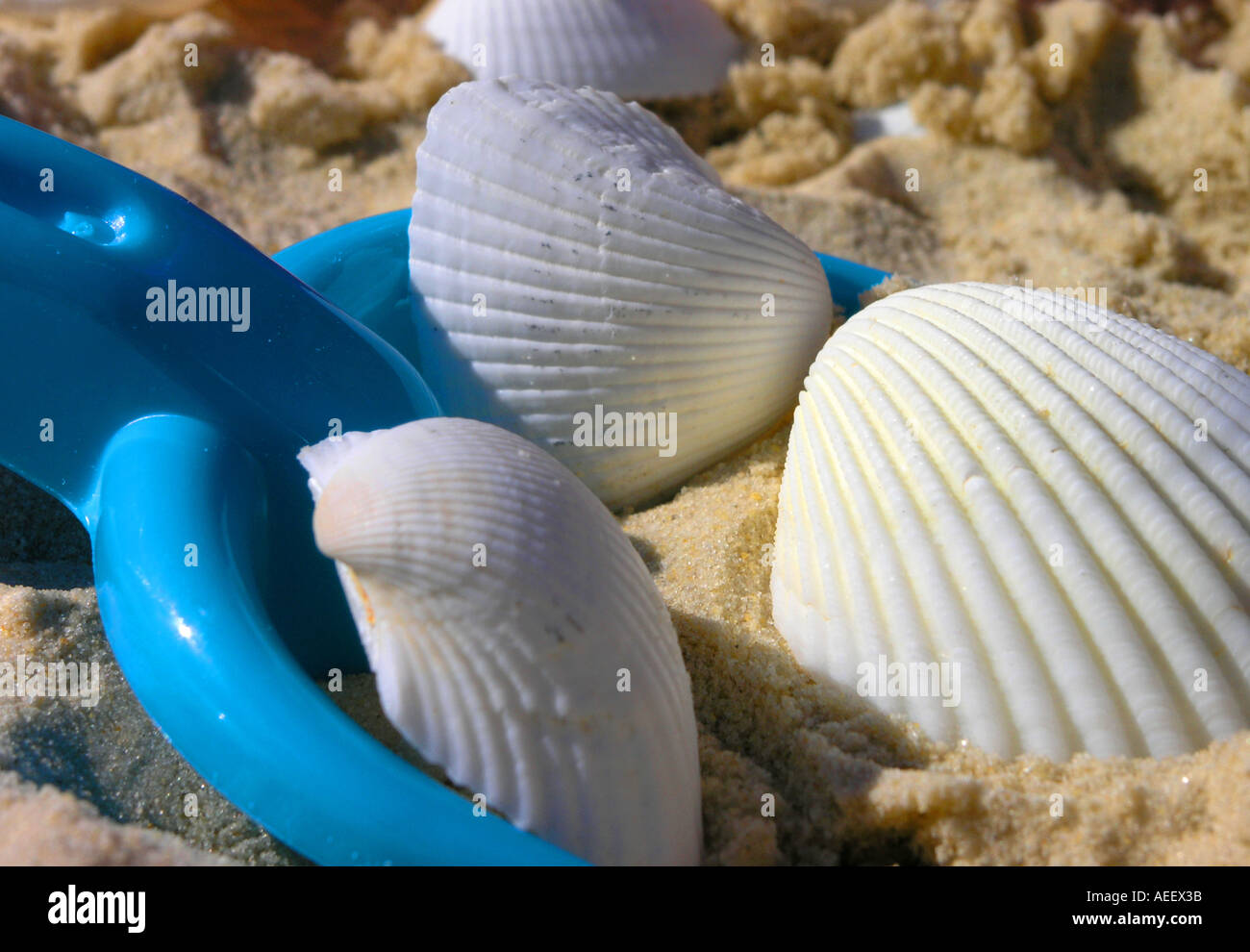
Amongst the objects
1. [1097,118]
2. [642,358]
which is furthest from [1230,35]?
[642,358]

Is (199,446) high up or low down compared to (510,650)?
up

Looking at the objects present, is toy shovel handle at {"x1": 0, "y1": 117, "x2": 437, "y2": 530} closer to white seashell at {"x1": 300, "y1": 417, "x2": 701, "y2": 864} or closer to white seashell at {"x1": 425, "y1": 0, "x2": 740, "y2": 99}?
white seashell at {"x1": 300, "y1": 417, "x2": 701, "y2": 864}

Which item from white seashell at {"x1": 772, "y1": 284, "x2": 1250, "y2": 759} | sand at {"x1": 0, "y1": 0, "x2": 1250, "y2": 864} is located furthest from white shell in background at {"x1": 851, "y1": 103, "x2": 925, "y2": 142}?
white seashell at {"x1": 772, "y1": 284, "x2": 1250, "y2": 759}

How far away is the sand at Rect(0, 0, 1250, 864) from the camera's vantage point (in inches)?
43.5

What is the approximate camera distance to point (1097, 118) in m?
2.67

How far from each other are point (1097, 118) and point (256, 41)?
2106 millimetres

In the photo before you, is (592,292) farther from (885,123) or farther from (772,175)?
(885,123)

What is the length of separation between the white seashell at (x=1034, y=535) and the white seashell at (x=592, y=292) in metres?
0.23

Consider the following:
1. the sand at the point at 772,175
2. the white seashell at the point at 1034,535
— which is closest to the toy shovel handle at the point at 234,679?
the sand at the point at 772,175

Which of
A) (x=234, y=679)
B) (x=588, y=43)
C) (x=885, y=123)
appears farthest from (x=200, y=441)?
(x=885, y=123)

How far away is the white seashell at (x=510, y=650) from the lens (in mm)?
914

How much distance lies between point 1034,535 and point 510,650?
1.86 ft

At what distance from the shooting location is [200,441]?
45.5 inches
